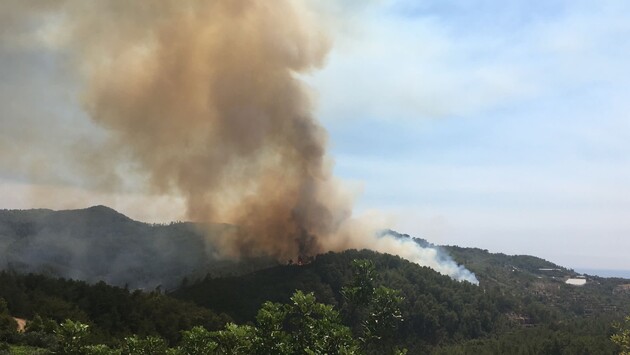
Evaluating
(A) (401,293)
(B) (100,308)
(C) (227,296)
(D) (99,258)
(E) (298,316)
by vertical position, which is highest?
(D) (99,258)

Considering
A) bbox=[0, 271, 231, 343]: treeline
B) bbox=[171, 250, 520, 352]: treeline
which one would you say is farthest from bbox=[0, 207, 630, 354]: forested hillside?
bbox=[171, 250, 520, 352]: treeline

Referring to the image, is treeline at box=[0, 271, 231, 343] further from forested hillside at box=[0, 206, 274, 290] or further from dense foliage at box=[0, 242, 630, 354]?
forested hillside at box=[0, 206, 274, 290]

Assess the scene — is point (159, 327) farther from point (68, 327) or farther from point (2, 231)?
point (2, 231)

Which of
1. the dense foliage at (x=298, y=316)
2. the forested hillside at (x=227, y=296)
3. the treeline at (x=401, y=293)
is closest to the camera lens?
the dense foliage at (x=298, y=316)

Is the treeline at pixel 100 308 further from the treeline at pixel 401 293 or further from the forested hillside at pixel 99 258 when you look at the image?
the forested hillside at pixel 99 258

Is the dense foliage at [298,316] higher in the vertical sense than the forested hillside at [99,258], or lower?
lower

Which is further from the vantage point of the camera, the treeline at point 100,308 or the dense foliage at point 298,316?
the treeline at point 100,308

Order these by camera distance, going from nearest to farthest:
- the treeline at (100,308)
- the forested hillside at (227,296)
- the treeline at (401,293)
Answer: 1. the treeline at (100,308)
2. the forested hillside at (227,296)
3. the treeline at (401,293)

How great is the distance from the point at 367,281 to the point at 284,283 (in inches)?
3318

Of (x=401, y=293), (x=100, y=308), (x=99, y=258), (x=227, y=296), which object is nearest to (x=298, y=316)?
(x=100, y=308)

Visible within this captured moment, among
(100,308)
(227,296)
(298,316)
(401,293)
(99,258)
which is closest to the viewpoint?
(298,316)

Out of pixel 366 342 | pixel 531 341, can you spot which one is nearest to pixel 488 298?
pixel 531 341

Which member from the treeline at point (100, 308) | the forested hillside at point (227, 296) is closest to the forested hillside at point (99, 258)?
the forested hillside at point (227, 296)

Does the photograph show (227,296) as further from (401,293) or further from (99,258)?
(99,258)
